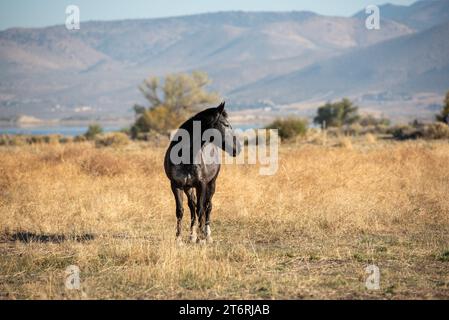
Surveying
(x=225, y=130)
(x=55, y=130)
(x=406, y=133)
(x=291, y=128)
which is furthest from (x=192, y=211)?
(x=55, y=130)

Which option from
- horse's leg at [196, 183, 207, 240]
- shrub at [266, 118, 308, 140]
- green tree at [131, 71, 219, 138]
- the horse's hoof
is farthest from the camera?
green tree at [131, 71, 219, 138]

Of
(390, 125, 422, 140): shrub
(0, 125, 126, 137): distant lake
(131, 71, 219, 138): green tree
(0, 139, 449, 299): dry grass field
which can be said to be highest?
(131, 71, 219, 138): green tree

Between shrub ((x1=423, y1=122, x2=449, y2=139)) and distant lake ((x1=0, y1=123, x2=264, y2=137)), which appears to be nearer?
shrub ((x1=423, y1=122, x2=449, y2=139))

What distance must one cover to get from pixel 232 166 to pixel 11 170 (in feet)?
21.5

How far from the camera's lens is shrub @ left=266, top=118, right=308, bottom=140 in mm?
37500

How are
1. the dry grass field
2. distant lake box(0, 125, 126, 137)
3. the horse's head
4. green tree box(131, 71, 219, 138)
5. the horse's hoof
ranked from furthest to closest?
distant lake box(0, 125, 126, 137), green tree box(131, 71, 219, 138), the horse's head, the horse's hoof, the dry grass field

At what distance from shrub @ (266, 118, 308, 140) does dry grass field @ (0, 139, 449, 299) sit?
657 inches

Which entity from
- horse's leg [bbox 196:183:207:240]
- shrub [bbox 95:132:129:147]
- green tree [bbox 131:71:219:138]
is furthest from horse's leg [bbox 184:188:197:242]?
green tree [bbox 131:71:219:138]

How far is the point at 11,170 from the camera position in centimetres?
1833

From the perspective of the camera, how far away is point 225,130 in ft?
36.8

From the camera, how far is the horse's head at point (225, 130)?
11133mm

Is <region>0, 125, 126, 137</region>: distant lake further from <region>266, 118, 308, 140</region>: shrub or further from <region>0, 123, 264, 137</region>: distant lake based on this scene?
<region>266, 118, 308, 140</region>: shrub

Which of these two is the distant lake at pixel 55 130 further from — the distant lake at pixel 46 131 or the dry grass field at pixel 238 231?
the dry grass field at pixel 238 231

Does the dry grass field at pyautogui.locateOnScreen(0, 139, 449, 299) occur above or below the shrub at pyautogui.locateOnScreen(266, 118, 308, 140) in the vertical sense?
below
